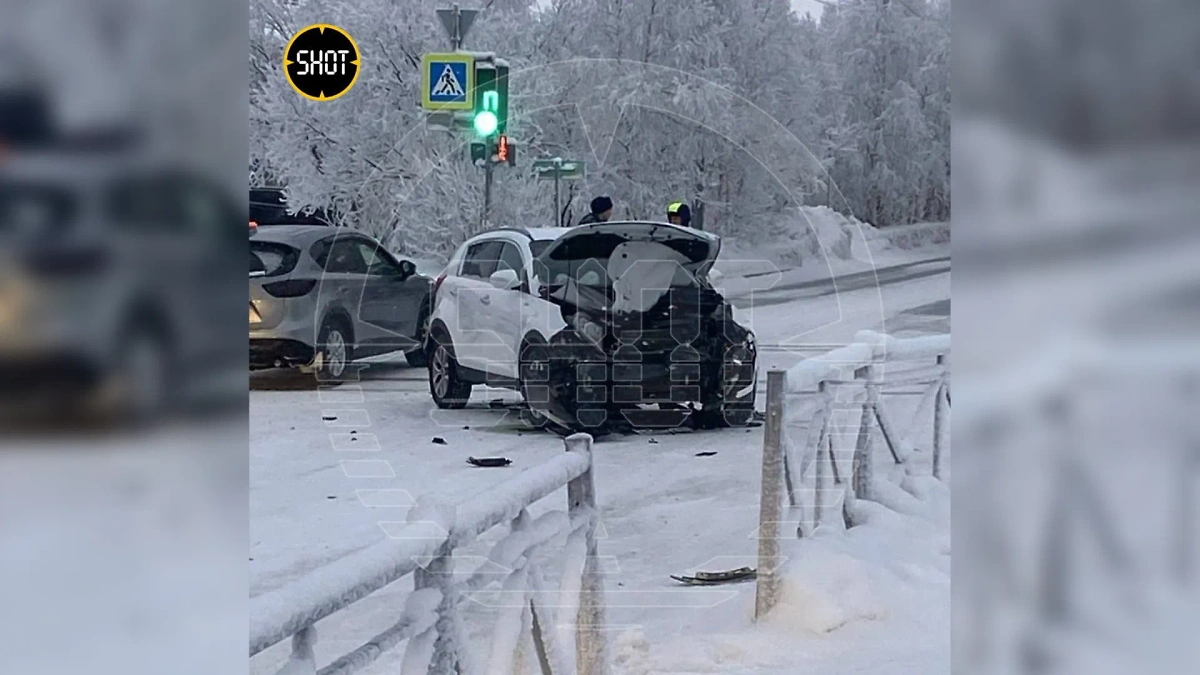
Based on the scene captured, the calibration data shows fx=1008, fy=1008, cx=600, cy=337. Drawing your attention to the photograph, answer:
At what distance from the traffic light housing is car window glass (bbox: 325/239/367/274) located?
30 centimetres

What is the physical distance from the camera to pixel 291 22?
1.82 metres

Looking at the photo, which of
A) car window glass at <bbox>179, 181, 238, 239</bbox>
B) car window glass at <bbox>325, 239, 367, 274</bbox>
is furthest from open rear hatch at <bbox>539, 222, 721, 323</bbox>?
car window glass at <bbox>179, 181, 238, 239</bbox>

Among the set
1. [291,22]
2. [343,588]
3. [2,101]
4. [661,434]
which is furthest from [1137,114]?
[2,101]

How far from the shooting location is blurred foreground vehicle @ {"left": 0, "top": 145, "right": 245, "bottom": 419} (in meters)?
2.19

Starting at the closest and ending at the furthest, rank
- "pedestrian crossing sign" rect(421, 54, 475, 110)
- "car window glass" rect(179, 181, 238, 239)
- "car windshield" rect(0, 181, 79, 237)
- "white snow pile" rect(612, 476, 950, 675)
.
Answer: "pedestrian crossing sign" rect(421, 54, 475, 110)
"white snow pile" rect(612, 476, 950, 675)
"car window glass" rect(179, 181, 238, 239)
"car windshield" rect(0, 181, 79, 237)

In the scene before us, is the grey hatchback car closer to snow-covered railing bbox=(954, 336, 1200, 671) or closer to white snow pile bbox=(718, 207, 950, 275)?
white snow pile bbox=(718, 207, 950, 275)

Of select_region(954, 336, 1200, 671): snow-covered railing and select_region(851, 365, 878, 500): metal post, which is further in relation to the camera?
select_region(954, 336, 1200, 671): snow-covered railing

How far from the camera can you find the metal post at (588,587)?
1861 millimetres

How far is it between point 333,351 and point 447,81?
1.72 feet

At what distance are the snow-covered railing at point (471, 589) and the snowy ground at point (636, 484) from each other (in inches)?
1.1

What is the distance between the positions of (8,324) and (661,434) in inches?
59.5

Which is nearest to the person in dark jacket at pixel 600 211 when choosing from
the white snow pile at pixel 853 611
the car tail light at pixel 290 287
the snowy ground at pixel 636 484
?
the snowy ground at pixel 636 484

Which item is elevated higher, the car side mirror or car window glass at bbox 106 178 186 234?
car window glass at bbox 106 178 186 234

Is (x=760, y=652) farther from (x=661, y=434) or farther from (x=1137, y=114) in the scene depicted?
(x=1137, y=114)
